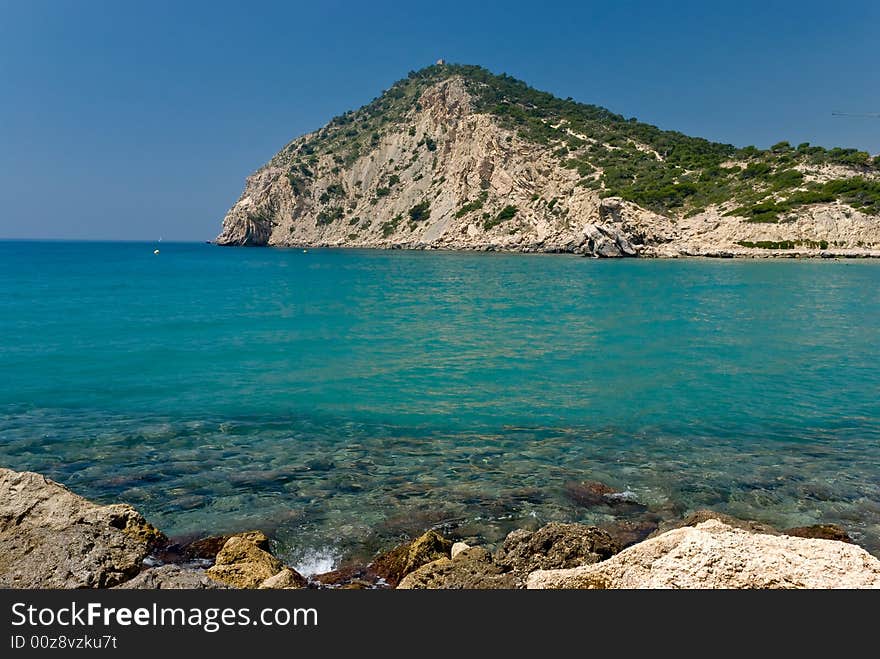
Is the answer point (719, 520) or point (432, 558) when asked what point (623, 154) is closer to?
point (719, 520)

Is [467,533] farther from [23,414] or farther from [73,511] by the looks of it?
[23,414]

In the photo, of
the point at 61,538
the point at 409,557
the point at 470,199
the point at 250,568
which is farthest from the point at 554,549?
the point at 470,199

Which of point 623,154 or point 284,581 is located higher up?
point 623,154

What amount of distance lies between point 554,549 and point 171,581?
368 cm

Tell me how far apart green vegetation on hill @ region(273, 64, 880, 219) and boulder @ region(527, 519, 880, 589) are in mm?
77237

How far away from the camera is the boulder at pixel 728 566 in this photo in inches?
151

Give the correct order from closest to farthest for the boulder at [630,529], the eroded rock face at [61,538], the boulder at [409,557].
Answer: the eroded rock face at [61,538] < the boulder at [409,557] < the boulder at [630,529]

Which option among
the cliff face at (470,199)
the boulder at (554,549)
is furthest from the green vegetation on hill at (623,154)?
the boulder at (554,549)

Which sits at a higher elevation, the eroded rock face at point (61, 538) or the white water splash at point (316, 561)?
the eroded rock face at point (61, 538)

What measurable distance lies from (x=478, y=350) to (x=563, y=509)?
1177cm

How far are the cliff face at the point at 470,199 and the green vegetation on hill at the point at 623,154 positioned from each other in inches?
26.9

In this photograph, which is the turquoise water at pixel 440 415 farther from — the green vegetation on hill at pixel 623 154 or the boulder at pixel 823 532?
the green vegetation on hill at pixel 623 154

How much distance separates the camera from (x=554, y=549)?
19.1ft

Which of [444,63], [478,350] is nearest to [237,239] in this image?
[444,63]
